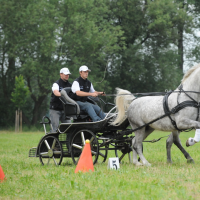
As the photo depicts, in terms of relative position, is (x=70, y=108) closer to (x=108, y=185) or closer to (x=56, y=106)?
(x=56, y=106)

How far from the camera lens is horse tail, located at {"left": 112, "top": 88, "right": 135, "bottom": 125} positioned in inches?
330

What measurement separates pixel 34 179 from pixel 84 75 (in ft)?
9.55

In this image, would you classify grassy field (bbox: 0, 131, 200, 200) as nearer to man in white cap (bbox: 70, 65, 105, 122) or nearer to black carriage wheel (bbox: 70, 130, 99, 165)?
black carriage wheel (bbox: 70, 130, 99, 165)

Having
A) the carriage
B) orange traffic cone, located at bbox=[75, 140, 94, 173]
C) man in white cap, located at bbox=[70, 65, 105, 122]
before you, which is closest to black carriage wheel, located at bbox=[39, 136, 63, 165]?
the carriage

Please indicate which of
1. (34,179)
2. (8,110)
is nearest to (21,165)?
(34,179)

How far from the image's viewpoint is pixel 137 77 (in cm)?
3316

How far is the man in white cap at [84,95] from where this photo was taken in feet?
27.5

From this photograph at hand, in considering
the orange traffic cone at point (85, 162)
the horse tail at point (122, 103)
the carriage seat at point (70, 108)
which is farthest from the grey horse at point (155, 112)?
the orange traffic cone at point (85, 162)

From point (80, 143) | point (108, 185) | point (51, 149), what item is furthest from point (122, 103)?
point (108, 185)

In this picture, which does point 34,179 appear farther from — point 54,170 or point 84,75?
point 84,75

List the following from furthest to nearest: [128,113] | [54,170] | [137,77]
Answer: [137,77] → [128,113] → [54,170]

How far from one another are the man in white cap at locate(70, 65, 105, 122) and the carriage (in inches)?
6.7

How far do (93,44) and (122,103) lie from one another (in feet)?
70.5

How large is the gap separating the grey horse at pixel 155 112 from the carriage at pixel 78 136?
0.78 ft
